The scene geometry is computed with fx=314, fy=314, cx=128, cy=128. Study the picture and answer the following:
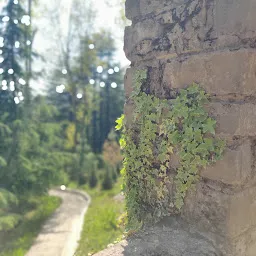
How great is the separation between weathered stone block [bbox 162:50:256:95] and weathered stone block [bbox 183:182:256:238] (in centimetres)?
46

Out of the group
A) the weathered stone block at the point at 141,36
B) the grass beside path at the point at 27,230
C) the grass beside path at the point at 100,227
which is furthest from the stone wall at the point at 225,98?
the grass beside path at the point at 27,230

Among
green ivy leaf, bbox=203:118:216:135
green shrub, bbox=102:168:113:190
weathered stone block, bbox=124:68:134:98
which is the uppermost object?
weathered stone block, bbox=124:68:134:98

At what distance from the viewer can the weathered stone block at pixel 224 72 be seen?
4.52 ft

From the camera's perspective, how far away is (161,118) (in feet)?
5.45

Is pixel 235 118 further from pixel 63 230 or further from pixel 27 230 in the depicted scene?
pixel 27 230

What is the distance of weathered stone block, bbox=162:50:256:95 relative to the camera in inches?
54.3

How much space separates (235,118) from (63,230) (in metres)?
6.91

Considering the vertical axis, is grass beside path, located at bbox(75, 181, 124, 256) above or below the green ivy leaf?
below

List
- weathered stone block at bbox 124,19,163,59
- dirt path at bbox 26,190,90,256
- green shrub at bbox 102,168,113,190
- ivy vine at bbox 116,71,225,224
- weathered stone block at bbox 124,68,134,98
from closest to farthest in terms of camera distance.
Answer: ivy vine at bbox 116,71,225,224 → weathered stone block at bbox 124,19,163,59 → weathered stone block at bbox 124,68,134,98 → dirt path at bbox 26,190,90,256 → green shrub at bbox 102,168,113,190

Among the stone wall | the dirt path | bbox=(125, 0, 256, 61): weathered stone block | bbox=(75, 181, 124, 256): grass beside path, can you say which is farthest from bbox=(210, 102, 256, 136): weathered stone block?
the dirt path

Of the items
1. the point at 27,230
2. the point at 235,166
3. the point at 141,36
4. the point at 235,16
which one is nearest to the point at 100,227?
the point at 27,230

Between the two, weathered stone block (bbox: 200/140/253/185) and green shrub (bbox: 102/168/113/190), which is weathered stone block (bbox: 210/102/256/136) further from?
green shrub (bbox: 102/168/113/190)

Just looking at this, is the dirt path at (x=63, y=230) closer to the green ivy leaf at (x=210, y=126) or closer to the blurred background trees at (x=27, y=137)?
the blurred background trees at (x=27, y=137)

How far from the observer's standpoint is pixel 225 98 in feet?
4.70
